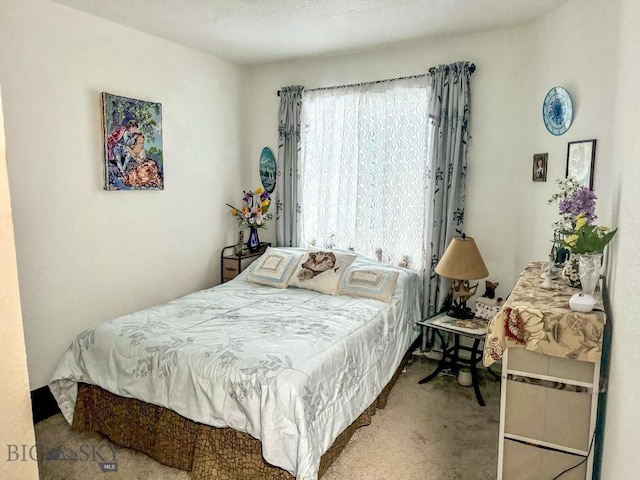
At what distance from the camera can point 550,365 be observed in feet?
5.74

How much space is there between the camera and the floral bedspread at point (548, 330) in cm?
164

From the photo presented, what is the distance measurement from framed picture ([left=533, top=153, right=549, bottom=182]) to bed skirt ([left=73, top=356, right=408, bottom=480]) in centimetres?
202

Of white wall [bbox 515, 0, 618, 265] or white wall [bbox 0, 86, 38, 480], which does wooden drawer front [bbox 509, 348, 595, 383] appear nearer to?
white wall [bbox 515, 0, 618, 265]

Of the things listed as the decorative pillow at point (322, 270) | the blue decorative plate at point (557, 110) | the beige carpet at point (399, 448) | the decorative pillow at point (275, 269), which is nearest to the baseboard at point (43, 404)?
the beige carpet at point (399, 448)

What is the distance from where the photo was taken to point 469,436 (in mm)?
2674

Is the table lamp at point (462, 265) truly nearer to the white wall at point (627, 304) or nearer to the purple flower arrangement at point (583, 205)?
the purple flower arrangement at point (583, 205)

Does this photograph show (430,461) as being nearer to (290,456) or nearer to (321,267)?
(290,456)

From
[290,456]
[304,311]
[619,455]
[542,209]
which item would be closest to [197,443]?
[290,456]

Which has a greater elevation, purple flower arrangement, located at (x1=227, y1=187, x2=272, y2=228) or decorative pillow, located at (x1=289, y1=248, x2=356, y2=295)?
purple flower arrangement, located at (x1=227, y1=187, x2=272, y2=228)

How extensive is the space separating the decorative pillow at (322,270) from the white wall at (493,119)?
3.56 ft

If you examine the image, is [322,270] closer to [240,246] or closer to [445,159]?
[240,246]

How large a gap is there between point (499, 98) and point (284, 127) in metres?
1.96

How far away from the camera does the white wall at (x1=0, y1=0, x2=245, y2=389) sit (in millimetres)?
2717

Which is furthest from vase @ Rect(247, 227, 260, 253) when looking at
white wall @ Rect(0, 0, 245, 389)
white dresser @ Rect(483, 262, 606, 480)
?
white dresser @ Rect(483, 262, 606, 480)
